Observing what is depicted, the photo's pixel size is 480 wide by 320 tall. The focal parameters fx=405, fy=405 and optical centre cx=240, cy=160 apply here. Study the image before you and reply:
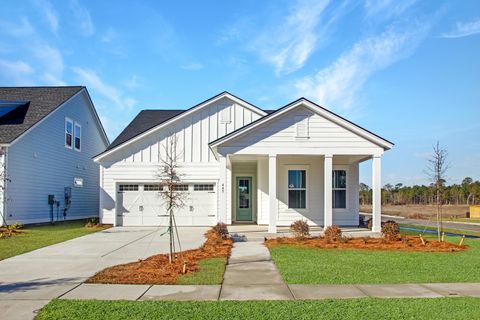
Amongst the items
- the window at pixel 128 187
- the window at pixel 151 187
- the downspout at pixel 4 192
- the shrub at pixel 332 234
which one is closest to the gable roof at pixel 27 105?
the downspout at pixel 4 192

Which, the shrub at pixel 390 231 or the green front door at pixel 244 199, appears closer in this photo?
the shrub at pixel 390 231

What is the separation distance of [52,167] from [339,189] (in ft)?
49.0

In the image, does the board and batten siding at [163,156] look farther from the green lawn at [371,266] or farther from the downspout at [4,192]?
the green lawn at [371,266]

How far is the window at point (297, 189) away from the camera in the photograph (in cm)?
1831

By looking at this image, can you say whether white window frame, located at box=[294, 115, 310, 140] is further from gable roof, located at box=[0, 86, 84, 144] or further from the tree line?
the tree line

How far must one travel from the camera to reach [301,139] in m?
15.2

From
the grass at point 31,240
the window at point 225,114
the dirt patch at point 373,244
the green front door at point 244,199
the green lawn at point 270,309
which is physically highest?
the window at point 225,114

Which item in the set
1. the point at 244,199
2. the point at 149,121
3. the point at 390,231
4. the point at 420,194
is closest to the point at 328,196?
the point at 390,231

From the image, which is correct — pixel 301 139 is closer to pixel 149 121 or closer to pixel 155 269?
pixel 155 269

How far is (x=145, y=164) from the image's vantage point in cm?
1978

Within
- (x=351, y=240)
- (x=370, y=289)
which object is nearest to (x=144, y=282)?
(x=370, y=289)

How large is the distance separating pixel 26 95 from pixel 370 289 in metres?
21.3

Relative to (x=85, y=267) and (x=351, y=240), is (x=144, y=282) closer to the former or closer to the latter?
(x=85, y=267)

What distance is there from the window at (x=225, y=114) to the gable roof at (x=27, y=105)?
8.85 m
